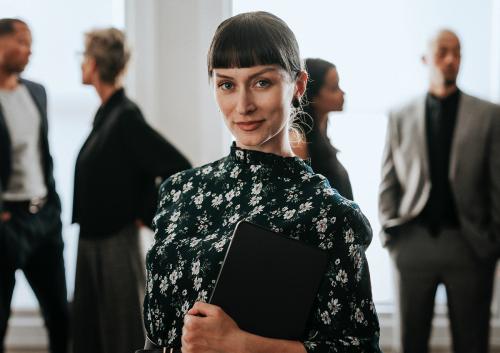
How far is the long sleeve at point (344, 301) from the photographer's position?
939 mm

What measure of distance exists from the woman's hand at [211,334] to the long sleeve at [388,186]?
1.82 meters

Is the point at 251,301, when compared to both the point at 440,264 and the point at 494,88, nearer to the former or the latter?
the point at 440,264

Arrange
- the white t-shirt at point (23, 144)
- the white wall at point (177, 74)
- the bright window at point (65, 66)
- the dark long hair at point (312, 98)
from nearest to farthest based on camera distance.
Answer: the dark long hair at point (312, 98)
the white t-shirt at point (23, 144)
the white wall at point (177, 74)
the bright window at point (65, 66)

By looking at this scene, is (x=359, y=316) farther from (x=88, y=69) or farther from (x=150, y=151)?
(x=88, y=69)

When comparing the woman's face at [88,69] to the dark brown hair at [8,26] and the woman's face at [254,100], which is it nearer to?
the dark brown hair at [8,26]

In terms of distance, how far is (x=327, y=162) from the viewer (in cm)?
129

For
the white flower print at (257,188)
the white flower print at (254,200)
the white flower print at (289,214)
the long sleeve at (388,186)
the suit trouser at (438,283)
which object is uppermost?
the white flower print at (257,188)

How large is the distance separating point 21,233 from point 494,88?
2219mm

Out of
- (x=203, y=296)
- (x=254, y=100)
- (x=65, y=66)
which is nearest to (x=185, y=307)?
(x=203, y=296)

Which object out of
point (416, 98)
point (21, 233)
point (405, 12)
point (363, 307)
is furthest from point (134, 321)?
point (405, 12)

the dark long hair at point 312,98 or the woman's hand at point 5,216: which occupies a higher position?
the dark long hair at point 312,98

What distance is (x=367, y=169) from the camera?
2822mm

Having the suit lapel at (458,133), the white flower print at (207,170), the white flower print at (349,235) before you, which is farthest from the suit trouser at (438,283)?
the white flower print at (349,235)

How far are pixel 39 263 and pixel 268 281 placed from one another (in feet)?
6.65
